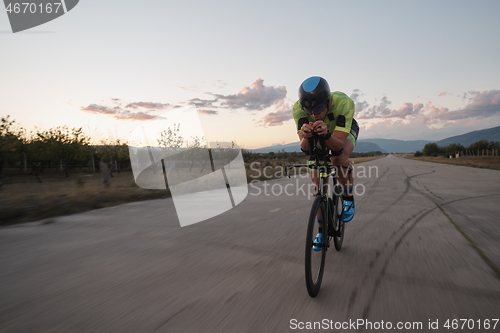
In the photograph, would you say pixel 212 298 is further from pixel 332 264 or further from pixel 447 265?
pixel 447 265

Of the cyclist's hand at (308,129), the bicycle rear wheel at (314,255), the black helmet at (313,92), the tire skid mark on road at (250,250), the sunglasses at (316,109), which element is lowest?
the tire skid mark on road at (250,250)

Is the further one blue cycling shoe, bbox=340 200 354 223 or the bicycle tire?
blue cycling shoe, bbox=340 200 354 223

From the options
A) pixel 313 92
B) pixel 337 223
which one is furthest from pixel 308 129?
pixel 337 223

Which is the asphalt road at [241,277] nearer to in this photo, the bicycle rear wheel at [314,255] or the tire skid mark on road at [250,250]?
the tire skid mark on road at [250,250]

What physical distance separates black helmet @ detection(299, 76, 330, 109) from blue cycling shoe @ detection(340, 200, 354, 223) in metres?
1.43

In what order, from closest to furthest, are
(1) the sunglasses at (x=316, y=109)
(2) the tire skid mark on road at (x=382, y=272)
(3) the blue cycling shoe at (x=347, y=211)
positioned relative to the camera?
(2) the tire skid mark on road at (x=382, y=272)
(1) the sunglasses at (x=316, y=109)
(3) the blue cycling shoe at (x=347, y=211)

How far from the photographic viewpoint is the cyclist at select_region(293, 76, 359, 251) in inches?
106

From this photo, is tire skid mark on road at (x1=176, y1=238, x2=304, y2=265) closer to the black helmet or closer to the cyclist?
the cyclist

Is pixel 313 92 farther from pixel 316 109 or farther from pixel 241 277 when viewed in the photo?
pixel 241 277

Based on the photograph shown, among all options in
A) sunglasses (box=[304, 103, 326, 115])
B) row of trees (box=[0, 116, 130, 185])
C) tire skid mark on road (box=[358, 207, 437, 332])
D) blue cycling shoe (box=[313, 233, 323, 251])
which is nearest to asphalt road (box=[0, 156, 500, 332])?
tire skid mark on road (box=[358, 207, 437, 332])

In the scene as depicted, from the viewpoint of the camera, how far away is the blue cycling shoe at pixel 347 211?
3.48 meters

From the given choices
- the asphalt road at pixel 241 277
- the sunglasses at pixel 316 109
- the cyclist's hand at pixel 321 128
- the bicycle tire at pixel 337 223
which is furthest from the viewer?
the bicycle tire at pixel 337 223

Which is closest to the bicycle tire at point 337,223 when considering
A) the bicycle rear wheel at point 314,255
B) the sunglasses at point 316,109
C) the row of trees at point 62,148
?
the bicycle rear wheel at point 314,255

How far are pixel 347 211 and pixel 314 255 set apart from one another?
123 centimetres
